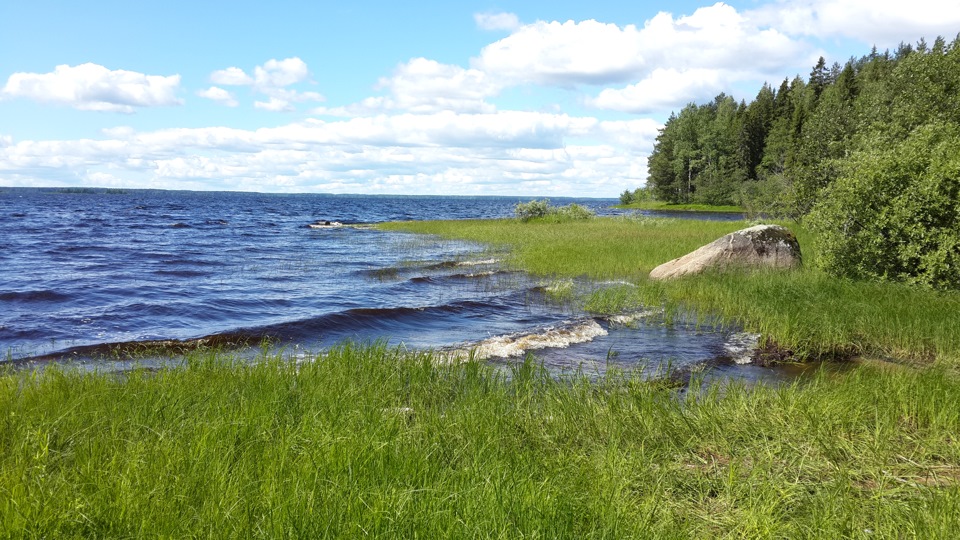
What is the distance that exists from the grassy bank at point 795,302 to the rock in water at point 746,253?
766 millimetres

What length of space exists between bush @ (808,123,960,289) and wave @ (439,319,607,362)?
7.04m

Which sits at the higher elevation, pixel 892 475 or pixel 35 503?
pixel 35 503

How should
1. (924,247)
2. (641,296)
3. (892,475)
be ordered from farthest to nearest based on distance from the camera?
(641,296) → (924,247) → (892,475)

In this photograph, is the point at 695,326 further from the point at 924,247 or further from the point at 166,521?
the point at 166,521

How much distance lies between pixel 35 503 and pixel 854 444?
7.16 metres

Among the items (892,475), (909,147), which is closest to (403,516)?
(892,475)

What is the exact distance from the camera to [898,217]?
13.9m

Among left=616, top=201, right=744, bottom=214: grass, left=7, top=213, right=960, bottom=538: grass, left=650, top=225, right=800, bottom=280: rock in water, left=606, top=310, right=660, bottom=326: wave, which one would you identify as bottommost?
left=606, top=310, right=660, bottom=326: wave

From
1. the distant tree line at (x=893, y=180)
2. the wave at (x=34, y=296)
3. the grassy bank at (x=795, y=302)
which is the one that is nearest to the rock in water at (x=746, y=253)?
the grassy bank at (x=795, y=302)

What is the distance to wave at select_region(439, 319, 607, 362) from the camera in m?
12.2

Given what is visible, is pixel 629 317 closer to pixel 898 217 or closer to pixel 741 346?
pixel 741 346

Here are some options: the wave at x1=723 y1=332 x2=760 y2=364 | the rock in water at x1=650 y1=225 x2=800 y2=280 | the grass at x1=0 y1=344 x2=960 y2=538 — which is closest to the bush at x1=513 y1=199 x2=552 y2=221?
the rock in water at x1=650 y1=225 x2=800 y2=280

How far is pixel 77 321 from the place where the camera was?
49.3 ft

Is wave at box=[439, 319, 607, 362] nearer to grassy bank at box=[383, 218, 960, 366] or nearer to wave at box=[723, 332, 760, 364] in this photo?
grassy bank at box=[383, 218, 960, 366]
